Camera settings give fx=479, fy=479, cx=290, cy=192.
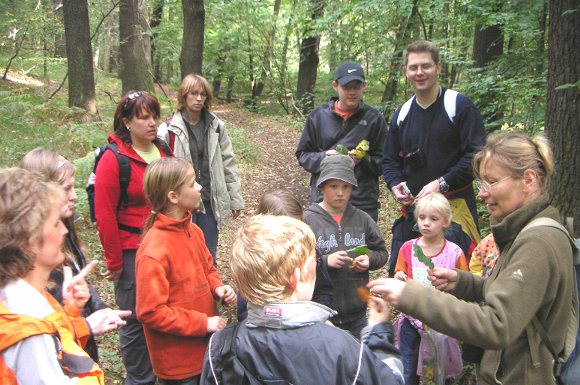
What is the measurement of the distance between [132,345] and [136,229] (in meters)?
0.89

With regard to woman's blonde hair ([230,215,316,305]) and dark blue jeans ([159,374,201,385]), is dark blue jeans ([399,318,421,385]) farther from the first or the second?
woman's blonde hair ([230,215,316,305])

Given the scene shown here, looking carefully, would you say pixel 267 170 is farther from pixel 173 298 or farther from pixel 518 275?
pixel 518 275

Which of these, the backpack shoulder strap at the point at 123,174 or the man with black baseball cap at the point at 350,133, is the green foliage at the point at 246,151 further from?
the backpack shoulder strap at the point at 123,174

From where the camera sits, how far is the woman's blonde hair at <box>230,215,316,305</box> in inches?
78.0

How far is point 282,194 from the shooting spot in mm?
Answer: 3420

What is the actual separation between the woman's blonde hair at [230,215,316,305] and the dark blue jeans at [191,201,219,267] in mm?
2892

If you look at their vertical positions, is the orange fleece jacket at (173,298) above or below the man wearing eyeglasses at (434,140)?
below

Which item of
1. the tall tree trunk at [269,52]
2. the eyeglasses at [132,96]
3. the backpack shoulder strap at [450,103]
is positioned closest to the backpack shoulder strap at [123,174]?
the eyeglasses at [132,96]

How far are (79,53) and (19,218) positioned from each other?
9.80 m

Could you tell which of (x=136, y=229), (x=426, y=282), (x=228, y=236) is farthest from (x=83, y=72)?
(x=426, y=282)

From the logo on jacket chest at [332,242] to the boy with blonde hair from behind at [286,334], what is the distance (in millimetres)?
1427

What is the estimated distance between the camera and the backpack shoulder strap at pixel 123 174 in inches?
147

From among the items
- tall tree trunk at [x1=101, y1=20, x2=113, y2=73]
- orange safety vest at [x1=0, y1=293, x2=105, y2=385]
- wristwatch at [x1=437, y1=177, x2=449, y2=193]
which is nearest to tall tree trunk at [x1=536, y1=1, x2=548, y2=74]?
wristwatch at [x1=437, y1=177, x2=449, y2=193]

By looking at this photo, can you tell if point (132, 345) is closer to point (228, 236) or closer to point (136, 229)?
point (136, 229)
